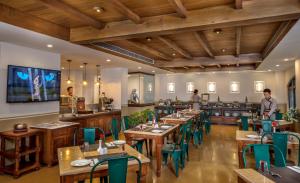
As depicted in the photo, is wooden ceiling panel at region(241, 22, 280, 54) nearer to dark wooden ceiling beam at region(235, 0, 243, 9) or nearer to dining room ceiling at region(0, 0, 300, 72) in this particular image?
dining room ceiling at region(0, 0, 300, 72)

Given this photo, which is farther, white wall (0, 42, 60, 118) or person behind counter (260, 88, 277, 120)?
person behind counter (260, 88, 277, 120)

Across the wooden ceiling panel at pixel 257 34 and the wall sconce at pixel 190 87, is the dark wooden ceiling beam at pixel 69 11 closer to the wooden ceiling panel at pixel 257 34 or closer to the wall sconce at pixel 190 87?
the wooden ceiling panel at pixel 257 34

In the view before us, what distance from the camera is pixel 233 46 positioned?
19.0 ft

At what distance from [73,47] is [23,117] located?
6.20 feet

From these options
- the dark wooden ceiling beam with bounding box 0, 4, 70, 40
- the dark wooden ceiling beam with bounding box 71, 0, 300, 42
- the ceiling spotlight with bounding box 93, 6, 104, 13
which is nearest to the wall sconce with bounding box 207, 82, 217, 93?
the dark wooden ceiling beam with bounding box 71, 0, 300, 42

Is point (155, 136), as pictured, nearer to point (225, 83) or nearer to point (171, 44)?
point (171, 44)

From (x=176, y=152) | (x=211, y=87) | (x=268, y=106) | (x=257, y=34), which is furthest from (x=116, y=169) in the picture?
(x=211, y=87)

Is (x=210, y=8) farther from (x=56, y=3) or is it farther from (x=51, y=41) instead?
(x=51, y=41)

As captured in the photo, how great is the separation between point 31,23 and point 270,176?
3.92 metres

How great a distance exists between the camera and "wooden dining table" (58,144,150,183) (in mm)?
2052

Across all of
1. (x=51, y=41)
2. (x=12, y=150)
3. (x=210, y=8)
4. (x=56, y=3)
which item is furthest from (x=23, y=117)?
(x=210, y=8)

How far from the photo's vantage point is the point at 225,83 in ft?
34.7

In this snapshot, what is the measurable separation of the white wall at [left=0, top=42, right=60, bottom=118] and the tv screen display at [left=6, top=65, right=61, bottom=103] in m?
0.12

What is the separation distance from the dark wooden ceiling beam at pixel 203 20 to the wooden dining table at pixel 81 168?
2.08 metres
